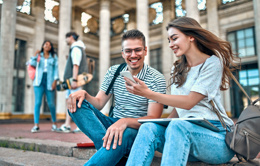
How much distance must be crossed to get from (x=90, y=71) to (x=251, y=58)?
12257 mm

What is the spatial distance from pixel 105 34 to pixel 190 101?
15.2m

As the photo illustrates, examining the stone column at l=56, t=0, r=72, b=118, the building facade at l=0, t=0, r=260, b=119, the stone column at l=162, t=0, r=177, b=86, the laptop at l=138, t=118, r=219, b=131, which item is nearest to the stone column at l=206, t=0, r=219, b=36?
the building facade at l=0, t=0, r=260, b=119

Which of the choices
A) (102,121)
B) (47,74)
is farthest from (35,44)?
(102,121)

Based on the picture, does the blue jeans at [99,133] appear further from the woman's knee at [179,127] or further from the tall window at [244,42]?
the tall window at [244,42]

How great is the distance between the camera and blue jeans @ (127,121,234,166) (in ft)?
5.58

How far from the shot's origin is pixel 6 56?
13758 millimetres

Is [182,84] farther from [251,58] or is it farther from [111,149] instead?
[251,58]

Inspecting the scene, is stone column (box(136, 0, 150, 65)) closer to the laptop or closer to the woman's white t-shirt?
the woman's white t-shirt

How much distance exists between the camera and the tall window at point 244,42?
15439 mm

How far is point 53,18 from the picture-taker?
1989 cm

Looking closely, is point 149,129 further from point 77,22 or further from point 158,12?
point 77,22

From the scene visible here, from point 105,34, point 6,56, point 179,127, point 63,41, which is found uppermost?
point 105,34

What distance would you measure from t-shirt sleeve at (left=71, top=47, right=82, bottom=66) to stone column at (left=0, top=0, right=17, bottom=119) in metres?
9.53

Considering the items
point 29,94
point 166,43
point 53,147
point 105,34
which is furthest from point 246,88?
point 53,147
